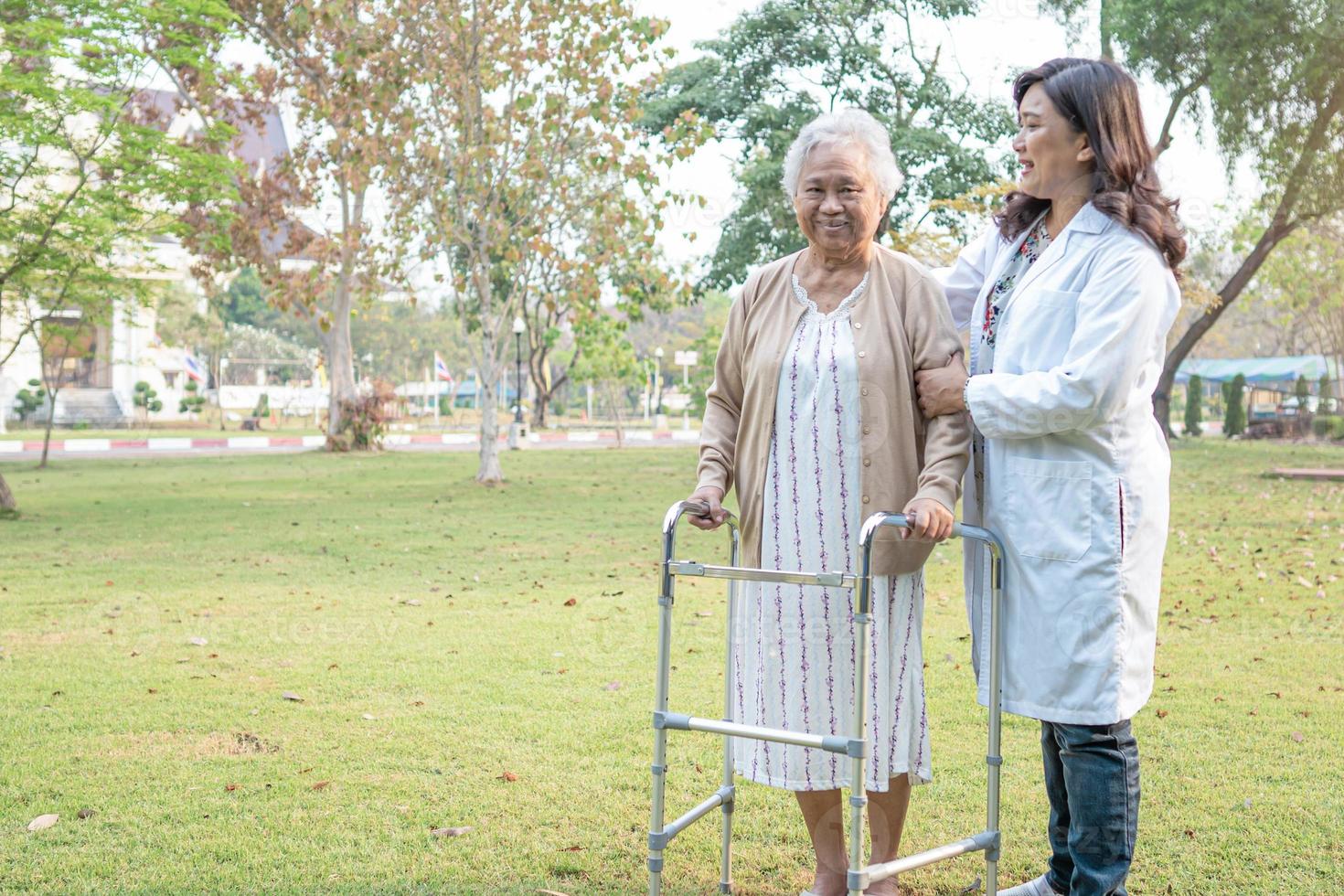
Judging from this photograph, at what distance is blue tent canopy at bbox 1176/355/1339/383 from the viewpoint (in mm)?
44562

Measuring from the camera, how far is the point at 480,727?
15.1ft

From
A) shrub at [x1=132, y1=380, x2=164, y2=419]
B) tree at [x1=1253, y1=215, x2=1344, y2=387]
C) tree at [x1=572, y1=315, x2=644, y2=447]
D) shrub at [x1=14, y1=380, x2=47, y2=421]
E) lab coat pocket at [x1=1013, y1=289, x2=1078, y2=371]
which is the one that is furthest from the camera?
shrub at [x1=132, y1=380, x2=164, y2=419]

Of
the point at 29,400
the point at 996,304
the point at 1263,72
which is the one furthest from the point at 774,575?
the point at 29,400

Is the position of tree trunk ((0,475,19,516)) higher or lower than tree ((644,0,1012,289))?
lower

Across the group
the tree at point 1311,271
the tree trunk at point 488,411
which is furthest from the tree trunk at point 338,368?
the tree at point 1311,271

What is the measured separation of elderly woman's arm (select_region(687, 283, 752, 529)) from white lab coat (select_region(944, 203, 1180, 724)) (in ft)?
2.13

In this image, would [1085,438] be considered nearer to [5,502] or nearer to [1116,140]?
[1116,140]

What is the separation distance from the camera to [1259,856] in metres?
3.30

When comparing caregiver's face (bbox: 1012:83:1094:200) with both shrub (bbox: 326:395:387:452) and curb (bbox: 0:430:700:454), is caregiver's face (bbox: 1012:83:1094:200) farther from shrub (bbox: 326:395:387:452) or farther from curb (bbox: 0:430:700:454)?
curb (bbox: 0:430:700:454)

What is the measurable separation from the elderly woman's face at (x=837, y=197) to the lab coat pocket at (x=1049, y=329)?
0.44m

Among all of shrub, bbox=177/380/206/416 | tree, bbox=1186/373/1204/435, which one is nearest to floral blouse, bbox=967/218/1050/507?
tree, bbox=1186/373/1204/435

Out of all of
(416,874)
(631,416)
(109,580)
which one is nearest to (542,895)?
(416,874)

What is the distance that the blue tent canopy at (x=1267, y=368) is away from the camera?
1754 inches

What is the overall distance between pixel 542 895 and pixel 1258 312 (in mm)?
59732
